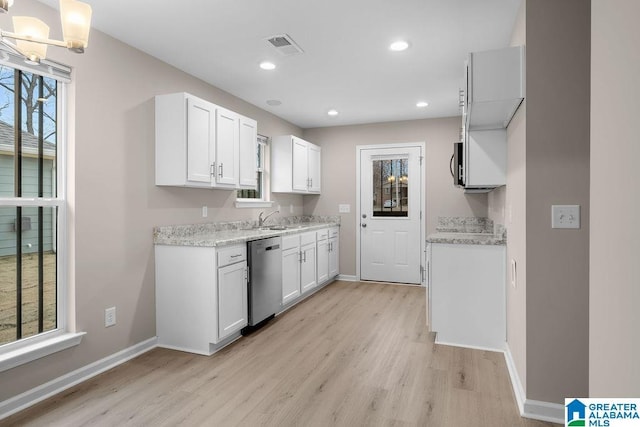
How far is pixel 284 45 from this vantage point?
3002 millimetres

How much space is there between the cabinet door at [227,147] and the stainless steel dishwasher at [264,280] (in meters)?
0.70

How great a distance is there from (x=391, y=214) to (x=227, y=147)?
9.70 ft

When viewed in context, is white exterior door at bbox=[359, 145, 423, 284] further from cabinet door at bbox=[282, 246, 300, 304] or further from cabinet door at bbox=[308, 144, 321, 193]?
cabinet door at bbox=[282, 246, 300, 304]

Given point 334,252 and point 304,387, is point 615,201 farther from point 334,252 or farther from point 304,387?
point 334,252

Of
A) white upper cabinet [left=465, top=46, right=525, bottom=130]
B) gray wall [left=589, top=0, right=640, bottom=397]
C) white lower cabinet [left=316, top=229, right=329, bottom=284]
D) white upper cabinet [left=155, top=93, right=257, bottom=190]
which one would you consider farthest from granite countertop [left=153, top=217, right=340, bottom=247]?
gray wall [left=589, top=0, right=640, bottom=397]

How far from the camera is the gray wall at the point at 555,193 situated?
79.2 inches

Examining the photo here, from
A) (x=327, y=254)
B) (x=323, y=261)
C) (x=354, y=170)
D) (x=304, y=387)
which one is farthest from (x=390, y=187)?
(x=304, y=387)

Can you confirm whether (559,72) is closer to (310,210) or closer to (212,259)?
(212,259)

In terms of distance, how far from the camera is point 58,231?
2562 millimetres

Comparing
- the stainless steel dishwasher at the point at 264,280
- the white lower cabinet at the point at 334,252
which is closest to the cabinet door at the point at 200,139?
the stainless steel dishwasher at the point at 264,280

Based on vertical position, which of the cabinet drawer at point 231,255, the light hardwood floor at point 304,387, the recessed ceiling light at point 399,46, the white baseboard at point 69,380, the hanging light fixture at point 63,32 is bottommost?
the light hardwood floor at point 304,387

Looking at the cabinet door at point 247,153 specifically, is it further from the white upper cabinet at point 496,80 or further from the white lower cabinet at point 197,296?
the white upper cabinet at point 496,80

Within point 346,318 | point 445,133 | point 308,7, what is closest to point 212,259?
point 346,318

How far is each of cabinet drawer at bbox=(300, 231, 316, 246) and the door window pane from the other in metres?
1.29
